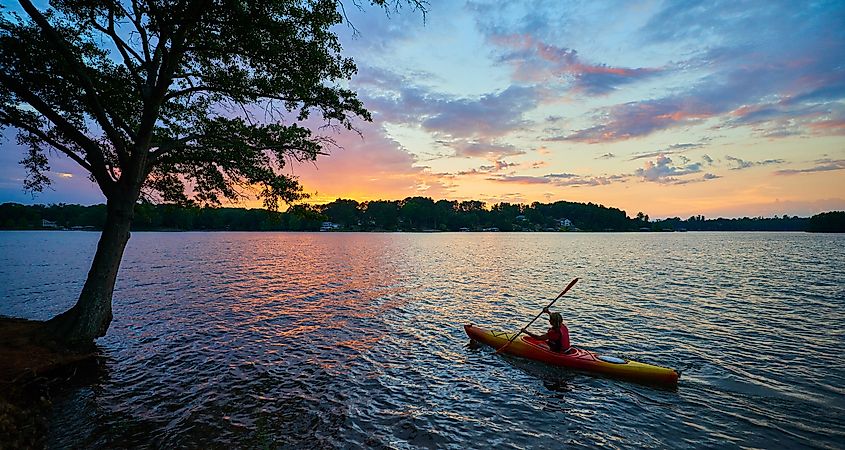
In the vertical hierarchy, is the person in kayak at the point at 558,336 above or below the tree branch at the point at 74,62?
below

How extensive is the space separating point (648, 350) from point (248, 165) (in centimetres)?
1519

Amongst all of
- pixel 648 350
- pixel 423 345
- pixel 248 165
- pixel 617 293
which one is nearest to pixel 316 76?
pixel 248 165

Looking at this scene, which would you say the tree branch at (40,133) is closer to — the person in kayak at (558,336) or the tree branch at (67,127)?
the tree branch at (67,127)

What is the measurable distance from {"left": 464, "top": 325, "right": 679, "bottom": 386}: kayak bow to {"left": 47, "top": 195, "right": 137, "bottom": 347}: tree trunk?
39.7 feet

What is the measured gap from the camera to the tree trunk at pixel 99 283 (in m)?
10.7

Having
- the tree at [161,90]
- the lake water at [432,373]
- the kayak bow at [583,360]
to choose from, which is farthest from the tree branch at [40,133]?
the kayak bow at [583,360]

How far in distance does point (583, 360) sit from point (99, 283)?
47.6 ft

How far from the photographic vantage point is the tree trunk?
1071 centimetres

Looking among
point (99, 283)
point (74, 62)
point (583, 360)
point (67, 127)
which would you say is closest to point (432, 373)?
point (583, 360)

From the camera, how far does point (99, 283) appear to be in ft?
35.3

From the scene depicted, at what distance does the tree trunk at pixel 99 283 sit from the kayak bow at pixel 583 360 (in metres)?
12.1

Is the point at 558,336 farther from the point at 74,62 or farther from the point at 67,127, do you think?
the point at 74,62

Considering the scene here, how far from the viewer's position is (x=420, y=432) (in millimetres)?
7977

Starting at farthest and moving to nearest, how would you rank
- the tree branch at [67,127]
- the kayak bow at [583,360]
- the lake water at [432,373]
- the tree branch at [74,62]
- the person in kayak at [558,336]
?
the person in kayak at [558,336]
the kayak bow at [583,360]
the tree branch at [67,127]
the tree branch at [74,62]
the lake water at [432,373]
